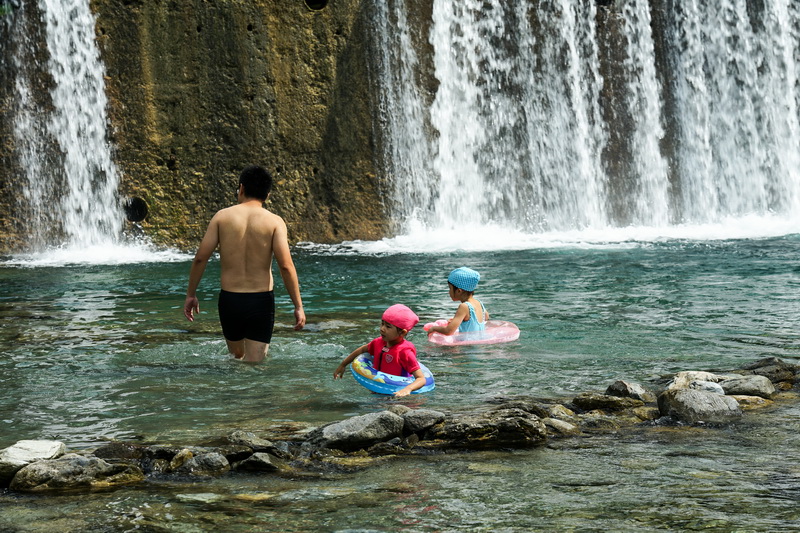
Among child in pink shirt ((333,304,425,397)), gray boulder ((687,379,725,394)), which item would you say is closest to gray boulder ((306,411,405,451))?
child in pink shirt ((333,304,425,397))

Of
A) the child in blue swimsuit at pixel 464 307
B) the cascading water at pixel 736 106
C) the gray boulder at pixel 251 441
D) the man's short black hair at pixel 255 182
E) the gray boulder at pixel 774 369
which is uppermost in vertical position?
the cascading water at pixel 736 106

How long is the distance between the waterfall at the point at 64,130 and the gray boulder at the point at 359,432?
14.5 m

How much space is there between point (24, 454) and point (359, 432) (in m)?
1.70

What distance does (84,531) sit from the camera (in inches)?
164

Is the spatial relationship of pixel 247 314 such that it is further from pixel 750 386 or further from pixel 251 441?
pixel 750 386

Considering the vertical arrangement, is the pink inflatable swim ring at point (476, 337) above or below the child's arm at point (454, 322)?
below

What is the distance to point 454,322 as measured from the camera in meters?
8.83

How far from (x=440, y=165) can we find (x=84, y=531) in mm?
17861

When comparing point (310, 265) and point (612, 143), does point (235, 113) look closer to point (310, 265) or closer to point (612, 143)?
point (310, 265)

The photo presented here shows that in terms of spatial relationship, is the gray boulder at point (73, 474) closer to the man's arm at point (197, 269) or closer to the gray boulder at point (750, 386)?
the man's arm at point (197, 269)

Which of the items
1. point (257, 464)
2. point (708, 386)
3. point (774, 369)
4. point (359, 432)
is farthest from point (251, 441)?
point (774, 369)

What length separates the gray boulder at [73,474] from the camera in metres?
4.85

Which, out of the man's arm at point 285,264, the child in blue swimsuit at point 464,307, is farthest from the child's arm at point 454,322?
the man's arm at point 285,264

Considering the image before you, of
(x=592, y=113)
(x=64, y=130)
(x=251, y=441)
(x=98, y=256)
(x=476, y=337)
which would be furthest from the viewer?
(x=592, y=113)
